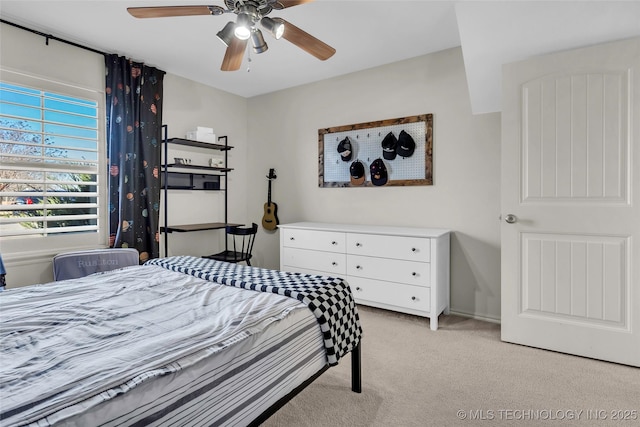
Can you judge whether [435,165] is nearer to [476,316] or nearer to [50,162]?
[476,316]

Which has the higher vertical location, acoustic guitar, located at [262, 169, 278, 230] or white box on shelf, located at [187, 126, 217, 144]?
white box on shelf, located at [187, 126, 217, 144]

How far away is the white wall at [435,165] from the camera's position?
3.07 metres

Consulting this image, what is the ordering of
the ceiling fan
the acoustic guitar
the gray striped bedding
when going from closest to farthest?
the gray striped bedding < the ceiling fan < the acoustic guitar

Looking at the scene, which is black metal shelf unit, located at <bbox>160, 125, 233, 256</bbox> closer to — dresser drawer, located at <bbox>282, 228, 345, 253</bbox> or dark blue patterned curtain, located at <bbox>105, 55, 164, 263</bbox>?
dark blue patterned curtain, located at <bbox>105, 55, 164, 263</bbox>

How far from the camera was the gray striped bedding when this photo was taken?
85cm

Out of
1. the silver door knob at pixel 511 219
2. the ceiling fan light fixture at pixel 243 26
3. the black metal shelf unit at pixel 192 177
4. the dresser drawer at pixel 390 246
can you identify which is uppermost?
the ceiling fan light fixture at pixel 243 26

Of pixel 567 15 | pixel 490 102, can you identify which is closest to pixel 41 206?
pixel 490 102

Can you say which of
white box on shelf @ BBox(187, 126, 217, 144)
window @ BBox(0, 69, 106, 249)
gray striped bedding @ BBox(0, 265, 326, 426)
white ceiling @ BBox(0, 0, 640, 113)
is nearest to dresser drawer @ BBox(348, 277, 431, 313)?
gray striped bedding @ BBox(0, 265, 326, 426)

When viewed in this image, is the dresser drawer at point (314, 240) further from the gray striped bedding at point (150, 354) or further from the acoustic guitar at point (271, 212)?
the gray striped bedding at point (150, 354)

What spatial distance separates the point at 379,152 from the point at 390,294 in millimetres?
1490

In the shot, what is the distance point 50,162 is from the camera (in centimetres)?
293

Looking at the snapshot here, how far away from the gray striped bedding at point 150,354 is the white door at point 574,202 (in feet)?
5.89

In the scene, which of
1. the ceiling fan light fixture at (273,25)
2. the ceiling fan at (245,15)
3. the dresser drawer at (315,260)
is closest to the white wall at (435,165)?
the dresser drawer at (315,260)

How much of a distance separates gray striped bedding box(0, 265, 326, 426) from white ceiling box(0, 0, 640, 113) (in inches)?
84.3
